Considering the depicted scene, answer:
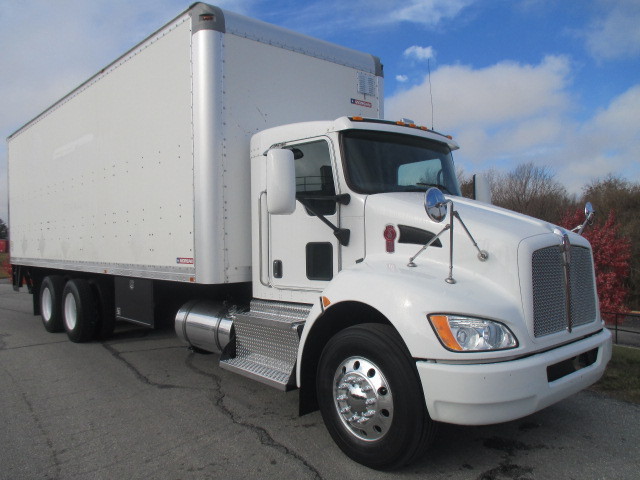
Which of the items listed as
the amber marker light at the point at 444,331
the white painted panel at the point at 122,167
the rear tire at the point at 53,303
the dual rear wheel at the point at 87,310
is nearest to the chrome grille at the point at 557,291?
the amber marker light at the point at 444,331

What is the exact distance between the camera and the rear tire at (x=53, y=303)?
889 cm

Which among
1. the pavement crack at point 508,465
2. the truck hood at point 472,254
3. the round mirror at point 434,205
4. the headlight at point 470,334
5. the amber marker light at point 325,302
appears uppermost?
the round mirror at point 434,205

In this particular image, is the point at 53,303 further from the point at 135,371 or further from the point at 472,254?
the point at 472,254

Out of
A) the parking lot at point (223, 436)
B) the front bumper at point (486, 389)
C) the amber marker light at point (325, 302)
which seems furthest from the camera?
the amber marker light at point (325, 302)

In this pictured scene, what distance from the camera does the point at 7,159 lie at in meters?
10.9

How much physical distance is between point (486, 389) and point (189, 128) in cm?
389

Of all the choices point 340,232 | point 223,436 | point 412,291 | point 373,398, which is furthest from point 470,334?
point 223,436

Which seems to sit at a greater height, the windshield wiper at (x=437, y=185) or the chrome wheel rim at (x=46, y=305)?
the windshield wiper at (x=437, y=185)

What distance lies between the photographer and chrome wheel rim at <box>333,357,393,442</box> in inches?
135

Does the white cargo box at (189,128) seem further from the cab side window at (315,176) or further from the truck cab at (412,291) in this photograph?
the cab side window at (315,176)

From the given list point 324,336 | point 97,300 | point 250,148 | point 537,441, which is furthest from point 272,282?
point 97,300

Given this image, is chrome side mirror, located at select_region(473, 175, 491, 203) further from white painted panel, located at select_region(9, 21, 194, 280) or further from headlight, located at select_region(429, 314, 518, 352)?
white painted panel, located at select_region(9, 21, 194, 280)

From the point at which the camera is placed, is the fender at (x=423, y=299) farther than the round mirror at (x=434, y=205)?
No

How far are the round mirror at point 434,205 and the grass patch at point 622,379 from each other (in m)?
3.00
